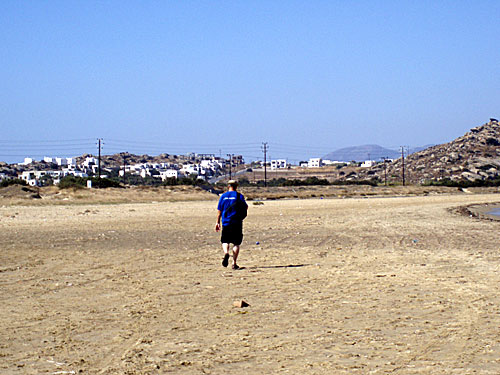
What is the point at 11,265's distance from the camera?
1356 centimetres

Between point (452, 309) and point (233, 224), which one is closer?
point (452, 309)

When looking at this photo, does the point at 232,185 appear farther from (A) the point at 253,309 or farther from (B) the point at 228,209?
(A) the point at 253,309

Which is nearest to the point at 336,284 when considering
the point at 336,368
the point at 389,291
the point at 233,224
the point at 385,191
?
the point at 389,291

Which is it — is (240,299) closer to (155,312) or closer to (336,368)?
(155,312)

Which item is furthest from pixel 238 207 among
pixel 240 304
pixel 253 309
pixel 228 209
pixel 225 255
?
pixel 253 309

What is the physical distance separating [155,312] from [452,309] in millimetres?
3598

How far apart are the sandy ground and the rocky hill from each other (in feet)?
357

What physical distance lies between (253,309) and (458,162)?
5316 inches

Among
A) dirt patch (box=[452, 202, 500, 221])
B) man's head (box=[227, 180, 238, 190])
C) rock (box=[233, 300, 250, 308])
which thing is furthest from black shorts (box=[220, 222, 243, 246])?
dirt patch (box=[452, 202, 500, 221])

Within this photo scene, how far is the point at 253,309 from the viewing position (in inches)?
350

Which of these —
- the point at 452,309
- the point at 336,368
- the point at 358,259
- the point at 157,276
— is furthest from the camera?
the point at 358,259

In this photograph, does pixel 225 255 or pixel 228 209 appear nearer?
pixel 225 255

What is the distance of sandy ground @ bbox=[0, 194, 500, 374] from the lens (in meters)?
6.41

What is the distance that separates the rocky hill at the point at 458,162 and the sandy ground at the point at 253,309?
109 meters
